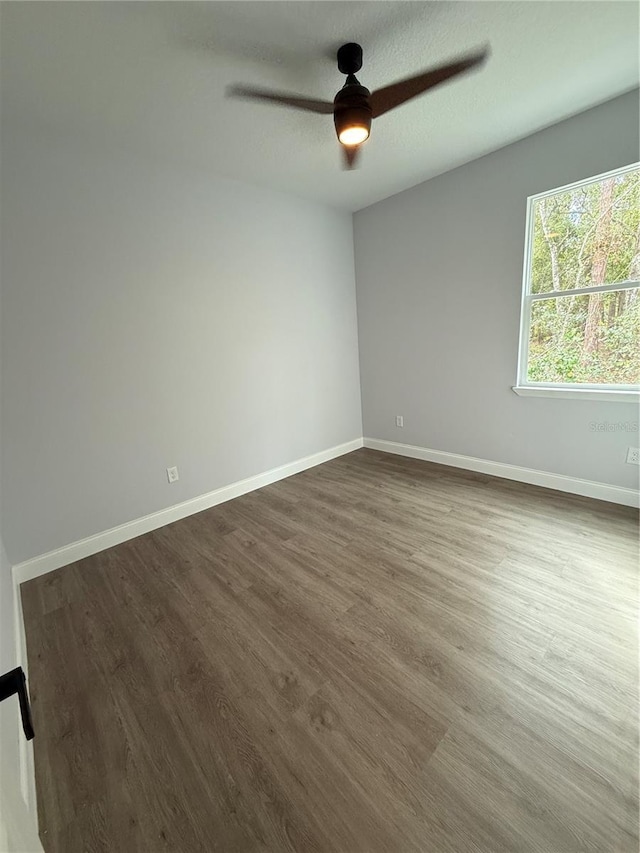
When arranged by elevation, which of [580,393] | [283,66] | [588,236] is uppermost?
[283,66]

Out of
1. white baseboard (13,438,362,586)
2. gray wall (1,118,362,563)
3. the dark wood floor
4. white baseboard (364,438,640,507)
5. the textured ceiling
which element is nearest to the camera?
the dark wood floor

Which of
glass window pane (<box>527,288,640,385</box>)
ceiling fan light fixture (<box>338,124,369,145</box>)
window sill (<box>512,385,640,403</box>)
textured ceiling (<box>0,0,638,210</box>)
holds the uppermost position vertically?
textured ceiling (<box>0,0,638,210</box>)

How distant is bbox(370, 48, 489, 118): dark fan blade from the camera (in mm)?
1465

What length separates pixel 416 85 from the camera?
1.53m

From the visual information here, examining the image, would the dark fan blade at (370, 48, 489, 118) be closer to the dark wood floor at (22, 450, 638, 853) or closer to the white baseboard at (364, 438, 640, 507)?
the dark wood floor at (22, 450, 638, 853)

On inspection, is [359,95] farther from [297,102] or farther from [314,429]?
[314,429]

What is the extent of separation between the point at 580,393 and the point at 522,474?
32.6 inches

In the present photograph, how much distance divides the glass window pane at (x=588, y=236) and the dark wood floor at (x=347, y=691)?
1.74 meters

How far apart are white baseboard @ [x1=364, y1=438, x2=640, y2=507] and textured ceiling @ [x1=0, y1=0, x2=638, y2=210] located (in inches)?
101

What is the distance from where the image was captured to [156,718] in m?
1.33

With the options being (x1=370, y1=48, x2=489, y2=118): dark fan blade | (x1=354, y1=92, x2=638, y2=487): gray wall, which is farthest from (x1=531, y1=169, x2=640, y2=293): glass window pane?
(x1=370, y1=48, x2=489, y2=118): dark fan blade

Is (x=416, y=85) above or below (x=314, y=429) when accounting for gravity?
above

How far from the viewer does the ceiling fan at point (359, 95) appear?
1490 millimetres

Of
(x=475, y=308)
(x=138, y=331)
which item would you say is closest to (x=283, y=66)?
(x=138, y=331)
